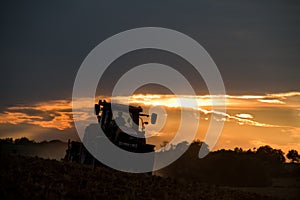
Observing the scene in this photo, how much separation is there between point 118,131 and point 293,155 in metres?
41.7

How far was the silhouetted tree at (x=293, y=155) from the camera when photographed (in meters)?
56.5

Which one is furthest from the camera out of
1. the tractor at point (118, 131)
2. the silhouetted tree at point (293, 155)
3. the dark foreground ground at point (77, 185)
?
the silhouetted tree at point (293, 155)

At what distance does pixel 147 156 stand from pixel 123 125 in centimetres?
223

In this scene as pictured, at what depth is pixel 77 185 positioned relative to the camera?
11727 mm

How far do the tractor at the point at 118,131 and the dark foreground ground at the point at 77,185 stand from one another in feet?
19.9

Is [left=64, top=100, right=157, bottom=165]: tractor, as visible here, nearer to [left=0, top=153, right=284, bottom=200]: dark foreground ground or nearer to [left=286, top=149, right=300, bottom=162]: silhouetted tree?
[left=0, top=153, right=284, bottom=200]: dark foreground ground

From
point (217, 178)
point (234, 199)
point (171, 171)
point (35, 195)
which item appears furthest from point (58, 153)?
point (35, 195)

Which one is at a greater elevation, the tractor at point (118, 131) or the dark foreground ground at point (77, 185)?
the tractor at point (118, 131)

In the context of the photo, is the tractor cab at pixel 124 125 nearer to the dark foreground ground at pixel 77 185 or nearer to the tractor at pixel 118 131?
the tractor at pixel 118 131

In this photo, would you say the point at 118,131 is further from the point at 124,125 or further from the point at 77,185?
the point at 77,185

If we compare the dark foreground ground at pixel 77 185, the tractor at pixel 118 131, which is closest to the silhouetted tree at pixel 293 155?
the tractor at pixel 118 131

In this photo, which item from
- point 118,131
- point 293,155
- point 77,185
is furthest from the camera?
point 293,155

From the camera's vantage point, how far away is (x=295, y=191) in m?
28.8

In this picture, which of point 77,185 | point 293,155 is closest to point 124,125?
point 77,185
